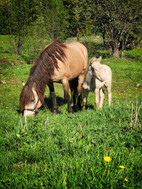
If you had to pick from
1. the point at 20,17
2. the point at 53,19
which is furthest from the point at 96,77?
the point at 20,17

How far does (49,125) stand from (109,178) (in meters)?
1.91

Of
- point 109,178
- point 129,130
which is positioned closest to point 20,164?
point 109,178

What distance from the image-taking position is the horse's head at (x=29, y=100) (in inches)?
173

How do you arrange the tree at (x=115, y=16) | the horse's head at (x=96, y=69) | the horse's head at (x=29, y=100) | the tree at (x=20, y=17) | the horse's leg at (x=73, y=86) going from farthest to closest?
1. the tree at (x=115, y=16)
2. the tree at (x=20, y=17)
3. the horse's leg at (x=73, y=86)
4. the horse's head at (x=96, y=69)
5. the horse's head at (x=29, y=100)

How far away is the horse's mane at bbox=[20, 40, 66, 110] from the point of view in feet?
14.5

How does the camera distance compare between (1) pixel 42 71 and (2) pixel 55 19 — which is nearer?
(1) pixel 42 71

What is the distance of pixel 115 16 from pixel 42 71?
1739cm

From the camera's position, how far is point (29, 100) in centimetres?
445

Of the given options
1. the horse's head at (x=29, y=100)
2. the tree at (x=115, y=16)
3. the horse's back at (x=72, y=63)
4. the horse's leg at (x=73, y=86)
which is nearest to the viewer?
the horse's head at (x=29, y=100)

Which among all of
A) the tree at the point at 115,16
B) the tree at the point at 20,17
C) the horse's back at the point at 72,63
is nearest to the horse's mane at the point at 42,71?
the horse's back at the point at 72,63

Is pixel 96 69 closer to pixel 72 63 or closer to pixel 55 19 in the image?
pixel 72 63

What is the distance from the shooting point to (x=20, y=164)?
2.61 metres

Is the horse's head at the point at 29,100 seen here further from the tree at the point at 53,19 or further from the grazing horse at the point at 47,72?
the tree at the point at 53,19

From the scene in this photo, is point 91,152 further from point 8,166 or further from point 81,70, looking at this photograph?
point 81,70
